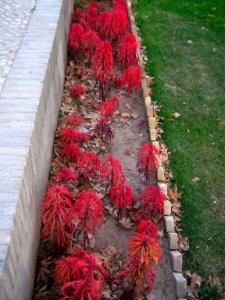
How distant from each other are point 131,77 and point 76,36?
1.34m

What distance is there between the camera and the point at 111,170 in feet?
15.2

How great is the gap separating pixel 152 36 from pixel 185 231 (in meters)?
4.92

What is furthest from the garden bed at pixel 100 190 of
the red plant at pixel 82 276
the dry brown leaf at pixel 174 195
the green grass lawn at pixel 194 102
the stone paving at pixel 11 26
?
the stone paving at pixel 11 26

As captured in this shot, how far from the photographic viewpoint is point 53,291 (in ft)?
13.0

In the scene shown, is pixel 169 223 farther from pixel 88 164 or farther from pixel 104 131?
pixel 104 131

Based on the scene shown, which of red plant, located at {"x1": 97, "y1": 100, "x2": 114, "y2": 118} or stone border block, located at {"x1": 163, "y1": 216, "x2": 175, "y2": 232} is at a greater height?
red plant, located at {"x1": 97, "y1": 100, "x2": 114, "y2": 118}

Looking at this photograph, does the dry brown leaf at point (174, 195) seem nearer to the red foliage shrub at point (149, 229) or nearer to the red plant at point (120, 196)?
the red plant at point (120, 196)

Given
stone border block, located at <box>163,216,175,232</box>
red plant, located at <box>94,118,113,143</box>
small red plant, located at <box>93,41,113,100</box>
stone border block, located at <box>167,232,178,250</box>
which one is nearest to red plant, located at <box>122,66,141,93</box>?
small red plant, located at <box>93,41,113,100</box>

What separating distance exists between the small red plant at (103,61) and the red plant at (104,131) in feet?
2.90

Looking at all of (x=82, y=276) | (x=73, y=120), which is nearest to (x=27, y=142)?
(x=82, y=276)

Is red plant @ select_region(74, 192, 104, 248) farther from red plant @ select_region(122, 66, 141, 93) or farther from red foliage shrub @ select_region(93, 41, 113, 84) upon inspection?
red plant @ select_region(122, 66, 141, 93)

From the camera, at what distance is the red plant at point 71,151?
5.21m

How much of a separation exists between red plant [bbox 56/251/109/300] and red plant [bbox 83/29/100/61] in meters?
4.10

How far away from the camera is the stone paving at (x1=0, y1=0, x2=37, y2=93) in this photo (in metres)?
4.91
